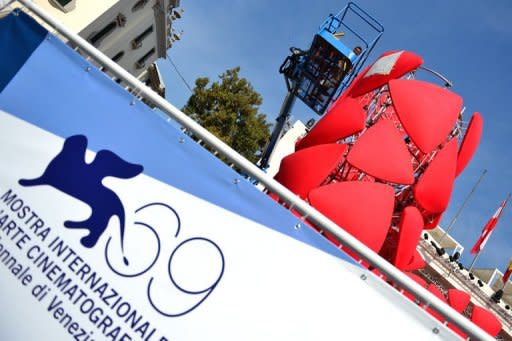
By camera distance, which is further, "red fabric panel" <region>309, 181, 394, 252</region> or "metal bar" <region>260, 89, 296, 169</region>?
"metal bar" <region>260, 89, 296, 169</region>

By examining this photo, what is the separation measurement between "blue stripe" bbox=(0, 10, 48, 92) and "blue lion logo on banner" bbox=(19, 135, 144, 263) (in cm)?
105

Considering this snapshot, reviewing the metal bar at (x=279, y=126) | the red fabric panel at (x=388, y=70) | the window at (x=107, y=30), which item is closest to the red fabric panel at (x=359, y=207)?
the red fabric panel at (x=388, y=70)

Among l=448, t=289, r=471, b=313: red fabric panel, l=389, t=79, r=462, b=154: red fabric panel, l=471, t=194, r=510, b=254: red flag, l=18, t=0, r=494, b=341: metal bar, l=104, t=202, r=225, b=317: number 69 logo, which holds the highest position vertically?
l=471, t=194, r=510, b=254: red flag

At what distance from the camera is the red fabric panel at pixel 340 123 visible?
27.7ft

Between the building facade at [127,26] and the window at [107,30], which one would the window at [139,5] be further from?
the window at [107,30]

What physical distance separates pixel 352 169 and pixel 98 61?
569 centimetres

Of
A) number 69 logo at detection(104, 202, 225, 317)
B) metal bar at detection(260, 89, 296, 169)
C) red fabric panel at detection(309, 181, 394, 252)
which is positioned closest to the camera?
number 69 logo at detection(104, 202, 225, 317)

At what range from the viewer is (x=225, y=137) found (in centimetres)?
2805

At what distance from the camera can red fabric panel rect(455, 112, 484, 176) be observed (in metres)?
9.52

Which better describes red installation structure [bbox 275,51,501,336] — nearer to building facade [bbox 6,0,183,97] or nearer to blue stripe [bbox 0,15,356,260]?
blue stripe [bbox 0,15,356,260]

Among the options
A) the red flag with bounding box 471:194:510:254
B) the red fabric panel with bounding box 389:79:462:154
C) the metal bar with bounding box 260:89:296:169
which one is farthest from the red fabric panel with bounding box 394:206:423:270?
the red flag with bounding box 471:194:510:254

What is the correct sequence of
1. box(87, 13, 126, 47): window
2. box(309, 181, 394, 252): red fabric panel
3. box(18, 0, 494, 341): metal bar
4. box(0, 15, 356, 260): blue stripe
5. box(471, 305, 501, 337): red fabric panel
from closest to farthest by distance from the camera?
box(18, 0, 494, 341): metal bar, box(0, 15, 356, 260): blue stripe, box(309, 181, 394, 252): red fabric panel, box(471, 305, 501, 337): red fabric panel, box(87, 13, 126, 47): window

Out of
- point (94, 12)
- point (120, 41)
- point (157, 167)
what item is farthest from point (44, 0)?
point (157, 167)

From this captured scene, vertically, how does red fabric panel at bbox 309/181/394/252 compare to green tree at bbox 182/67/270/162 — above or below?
below
